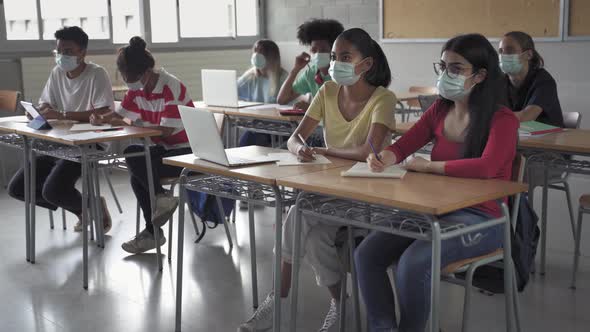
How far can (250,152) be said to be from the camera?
9.53ft

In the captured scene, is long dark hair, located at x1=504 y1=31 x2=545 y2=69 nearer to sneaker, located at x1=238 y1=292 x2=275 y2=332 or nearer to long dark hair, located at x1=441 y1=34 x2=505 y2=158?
long dark hair, located at x1=441 y1=34 x2=505 y2=158

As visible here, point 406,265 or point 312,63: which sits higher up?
point 312,63

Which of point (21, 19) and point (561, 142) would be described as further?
point (21, 19)

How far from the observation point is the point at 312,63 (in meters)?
4.66

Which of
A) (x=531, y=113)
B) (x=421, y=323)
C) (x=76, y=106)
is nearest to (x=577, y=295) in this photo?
(x=531, y=113)

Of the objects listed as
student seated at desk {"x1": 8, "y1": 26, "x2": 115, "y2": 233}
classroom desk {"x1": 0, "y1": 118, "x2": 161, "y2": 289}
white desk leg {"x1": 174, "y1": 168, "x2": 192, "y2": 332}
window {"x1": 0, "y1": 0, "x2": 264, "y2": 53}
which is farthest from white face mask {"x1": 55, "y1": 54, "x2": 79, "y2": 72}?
window {"x1": 0, "y1": 0, "x2": 264, "y2": 53}

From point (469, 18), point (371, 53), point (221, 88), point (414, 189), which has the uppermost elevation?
point (469, 18)

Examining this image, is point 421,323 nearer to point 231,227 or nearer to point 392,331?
point 392,331

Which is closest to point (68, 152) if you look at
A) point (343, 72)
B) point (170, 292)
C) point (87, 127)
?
point (87, 127)

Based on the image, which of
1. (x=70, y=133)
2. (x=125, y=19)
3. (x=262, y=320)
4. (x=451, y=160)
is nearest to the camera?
(x=451, y=160)

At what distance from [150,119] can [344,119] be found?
1.39m

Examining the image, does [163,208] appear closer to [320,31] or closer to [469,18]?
[320,31]

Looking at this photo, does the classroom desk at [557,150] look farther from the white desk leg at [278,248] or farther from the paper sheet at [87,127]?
the paper sheet at [87,127]

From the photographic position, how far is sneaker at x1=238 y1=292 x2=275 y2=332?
2.72m
